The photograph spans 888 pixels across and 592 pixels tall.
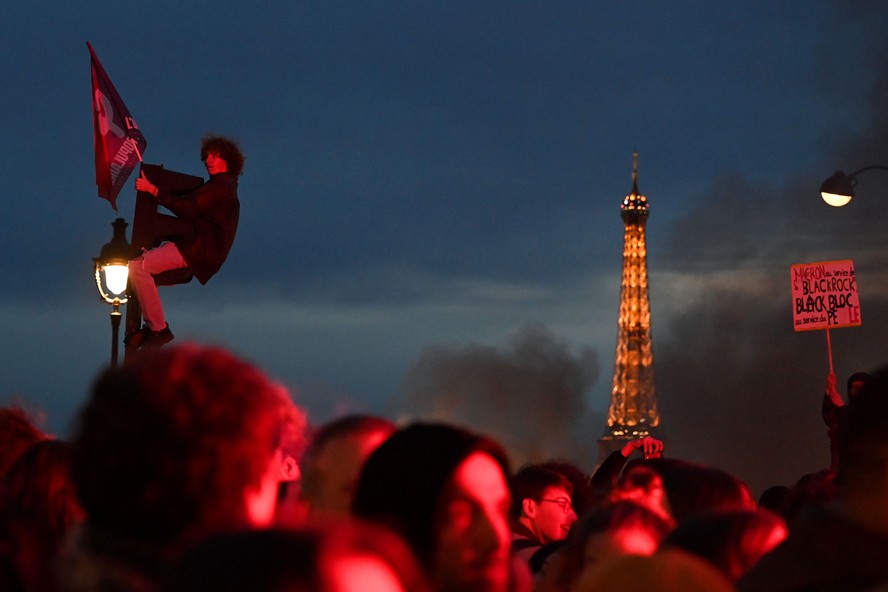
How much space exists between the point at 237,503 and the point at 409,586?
0.72 meters

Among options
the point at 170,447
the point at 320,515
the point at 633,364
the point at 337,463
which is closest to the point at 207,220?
the point at 337,463

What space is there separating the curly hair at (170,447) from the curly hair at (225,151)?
23.7 ft

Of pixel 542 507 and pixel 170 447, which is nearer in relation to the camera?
pixel 170 447

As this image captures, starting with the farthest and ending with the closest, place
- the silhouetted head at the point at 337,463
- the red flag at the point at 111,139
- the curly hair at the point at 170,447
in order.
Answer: the red flag at the point at 111,139 → the silhouetted head at the point at 337,463 → the curly hair at the point at 170,447

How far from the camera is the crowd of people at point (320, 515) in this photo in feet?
5.29

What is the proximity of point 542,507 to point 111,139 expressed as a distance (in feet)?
19.4

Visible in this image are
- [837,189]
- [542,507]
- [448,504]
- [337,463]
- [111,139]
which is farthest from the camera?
[837,189]

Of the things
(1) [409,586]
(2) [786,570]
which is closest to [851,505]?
(2) [786,570]

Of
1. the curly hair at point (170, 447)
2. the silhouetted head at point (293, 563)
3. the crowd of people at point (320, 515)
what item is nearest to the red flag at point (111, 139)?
the crowd of people at point (320, 515)

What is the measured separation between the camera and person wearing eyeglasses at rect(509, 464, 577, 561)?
6.44m

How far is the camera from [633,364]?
10062cm

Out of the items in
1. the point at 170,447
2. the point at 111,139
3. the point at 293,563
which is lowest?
the point at 293,563

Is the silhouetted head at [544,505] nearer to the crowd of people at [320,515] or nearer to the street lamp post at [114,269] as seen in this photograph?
the crowd of people at [320,515]

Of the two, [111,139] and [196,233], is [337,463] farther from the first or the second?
[111,139]
